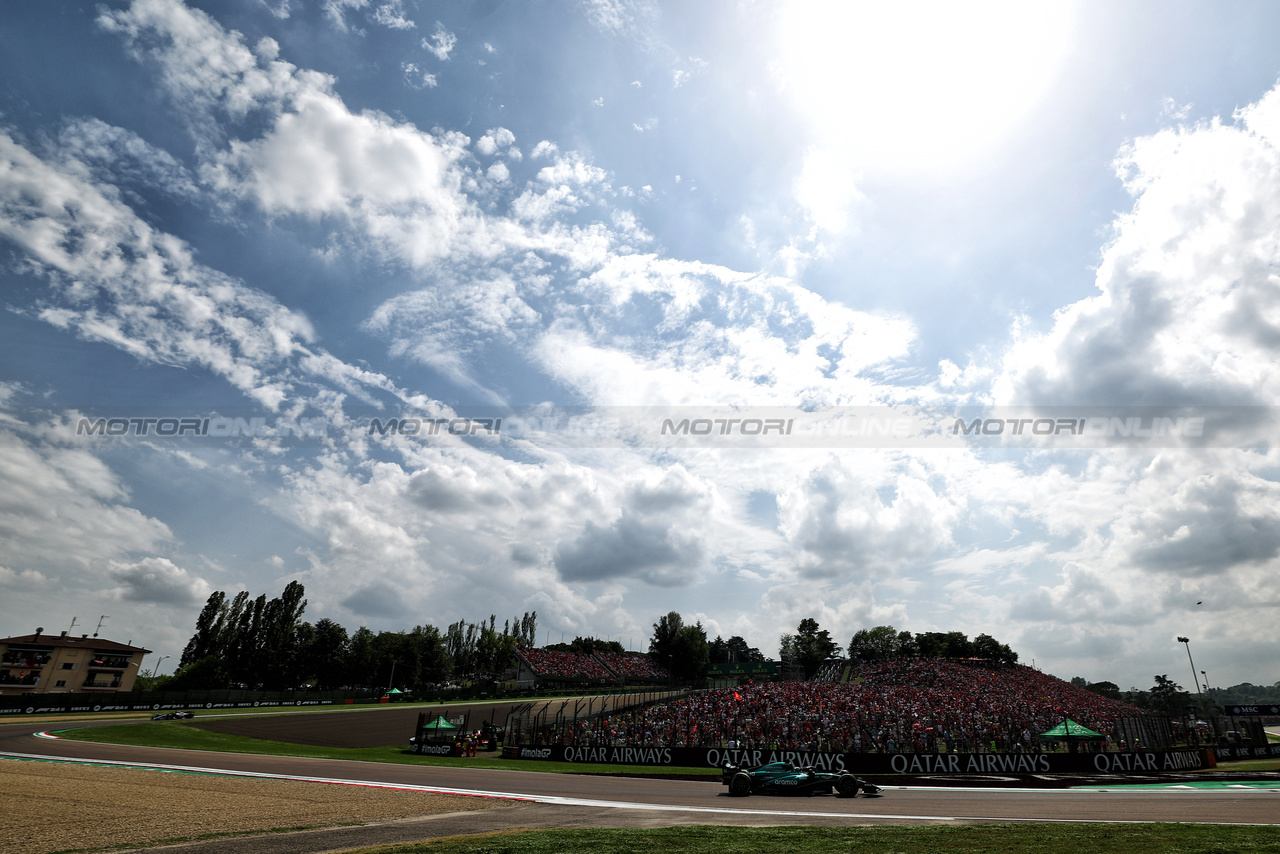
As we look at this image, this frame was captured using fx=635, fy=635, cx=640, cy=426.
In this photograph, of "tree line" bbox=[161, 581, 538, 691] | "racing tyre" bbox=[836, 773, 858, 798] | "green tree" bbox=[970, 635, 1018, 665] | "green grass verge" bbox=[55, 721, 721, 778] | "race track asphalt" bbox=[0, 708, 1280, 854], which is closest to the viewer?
"race track asphalt" bbox=[0, 708, 1280, 854]

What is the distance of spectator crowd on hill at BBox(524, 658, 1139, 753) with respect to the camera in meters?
28.9

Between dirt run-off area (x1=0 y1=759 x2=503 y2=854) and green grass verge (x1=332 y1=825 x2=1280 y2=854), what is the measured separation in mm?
4573

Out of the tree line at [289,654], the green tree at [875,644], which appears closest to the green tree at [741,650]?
the green tree at [875,644]

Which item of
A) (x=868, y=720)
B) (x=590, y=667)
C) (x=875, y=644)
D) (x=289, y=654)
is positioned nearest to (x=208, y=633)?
(x=289, y=654)

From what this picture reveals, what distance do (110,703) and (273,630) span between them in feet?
97.8

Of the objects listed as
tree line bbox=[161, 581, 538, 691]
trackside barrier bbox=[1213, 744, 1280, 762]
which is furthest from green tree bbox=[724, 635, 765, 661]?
trackside barrier bbox=[1213, 744, 1280, 762]

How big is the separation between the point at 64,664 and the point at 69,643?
9.87ft

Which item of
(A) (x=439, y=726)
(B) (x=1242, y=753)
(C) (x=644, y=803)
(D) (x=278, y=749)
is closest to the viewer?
(C) (x=644, y=803)

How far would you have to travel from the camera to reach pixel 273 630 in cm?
8962

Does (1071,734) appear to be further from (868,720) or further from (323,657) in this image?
(323,657)

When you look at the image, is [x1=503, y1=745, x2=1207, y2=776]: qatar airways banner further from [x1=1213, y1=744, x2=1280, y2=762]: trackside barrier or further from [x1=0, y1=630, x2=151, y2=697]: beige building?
[x1=0, y1=630, x2=151, y2=697]: beige building

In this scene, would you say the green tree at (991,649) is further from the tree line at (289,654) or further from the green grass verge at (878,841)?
the green grass verge at (878,841)

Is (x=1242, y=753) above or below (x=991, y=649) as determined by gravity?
below

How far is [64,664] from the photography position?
95.3 meters
